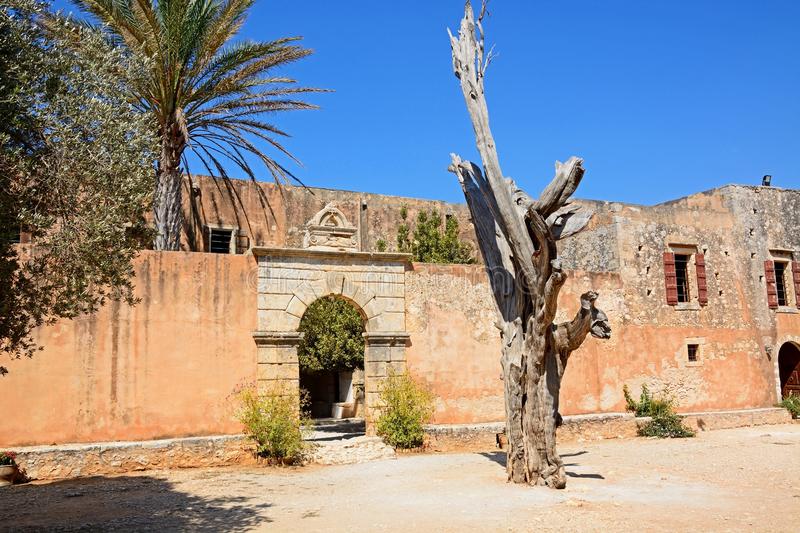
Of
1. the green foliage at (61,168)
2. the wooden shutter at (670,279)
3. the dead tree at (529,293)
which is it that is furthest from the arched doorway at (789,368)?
the green foliage at (61,168)

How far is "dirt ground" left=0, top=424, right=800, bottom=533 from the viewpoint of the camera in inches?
286

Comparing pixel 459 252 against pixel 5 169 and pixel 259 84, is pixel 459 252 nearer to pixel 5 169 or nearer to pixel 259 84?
pixel 259 84

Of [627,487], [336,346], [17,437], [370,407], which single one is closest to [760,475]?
[627,487]

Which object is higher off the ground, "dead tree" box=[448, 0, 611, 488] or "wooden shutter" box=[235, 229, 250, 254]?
"wooden shutter" box=[235, 229, 250, 254]

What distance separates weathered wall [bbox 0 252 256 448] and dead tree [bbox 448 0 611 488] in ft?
15.4

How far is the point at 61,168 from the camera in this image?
5961 millimetres

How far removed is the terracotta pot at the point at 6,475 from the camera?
31.6 ft

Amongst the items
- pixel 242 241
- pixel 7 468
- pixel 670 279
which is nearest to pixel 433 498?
pixel 7 468

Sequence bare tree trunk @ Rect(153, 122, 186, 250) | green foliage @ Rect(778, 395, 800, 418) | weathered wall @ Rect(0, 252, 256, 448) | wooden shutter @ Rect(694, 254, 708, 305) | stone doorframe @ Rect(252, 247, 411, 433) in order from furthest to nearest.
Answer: green foliage @ Rect(778, 395, 800, 418), wooden shutter @ Rect(694, 254, 708, 305), bare tree trunk @ Rect(153, 122, 186, 250), stone doorframe @ Rect(252, 247, 411, 433), weathered wall @ Rect(0, 252, 256, 448)

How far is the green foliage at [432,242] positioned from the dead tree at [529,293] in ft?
32.3

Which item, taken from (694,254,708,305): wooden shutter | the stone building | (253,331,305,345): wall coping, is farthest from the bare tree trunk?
(694,254,708,305): wooden shutter

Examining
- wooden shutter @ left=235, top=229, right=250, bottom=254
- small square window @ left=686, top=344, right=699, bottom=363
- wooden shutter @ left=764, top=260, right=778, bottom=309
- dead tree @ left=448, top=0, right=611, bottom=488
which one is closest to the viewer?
dead tree @ left=448, top=0, right=611, bottom=488

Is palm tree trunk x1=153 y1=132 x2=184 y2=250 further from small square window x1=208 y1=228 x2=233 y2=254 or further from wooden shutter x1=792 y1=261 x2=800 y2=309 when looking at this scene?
wooden shutter x1=792 y1=261 x2=800 y2=309

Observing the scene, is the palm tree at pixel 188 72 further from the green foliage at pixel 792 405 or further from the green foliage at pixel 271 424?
the green foliage at pixel 792 405
